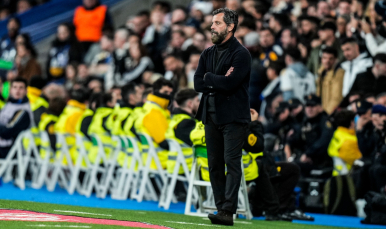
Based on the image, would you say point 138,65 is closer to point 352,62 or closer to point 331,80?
point 331,80

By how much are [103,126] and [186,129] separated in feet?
9.86

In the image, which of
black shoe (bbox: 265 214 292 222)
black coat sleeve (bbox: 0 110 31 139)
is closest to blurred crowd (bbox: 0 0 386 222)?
black coat sleeve (bbox: 0 110 31 139)

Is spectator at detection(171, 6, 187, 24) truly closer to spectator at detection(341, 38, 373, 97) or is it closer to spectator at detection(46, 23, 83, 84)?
spectator at detection(46, 23, 83, 84)

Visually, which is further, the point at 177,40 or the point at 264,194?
the point at 177,40

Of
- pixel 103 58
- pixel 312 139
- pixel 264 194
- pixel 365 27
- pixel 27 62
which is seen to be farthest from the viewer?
pixel 27 62

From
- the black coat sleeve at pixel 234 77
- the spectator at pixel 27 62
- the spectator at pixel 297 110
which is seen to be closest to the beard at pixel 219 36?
the black coat sleeve at pixel 234 77

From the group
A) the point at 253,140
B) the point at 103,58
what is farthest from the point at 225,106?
the point at 103,58

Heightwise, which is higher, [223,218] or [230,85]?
[230,85]

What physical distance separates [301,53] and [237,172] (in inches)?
263

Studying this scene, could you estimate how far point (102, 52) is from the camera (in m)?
18.9

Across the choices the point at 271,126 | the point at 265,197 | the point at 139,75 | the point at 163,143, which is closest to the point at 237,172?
the point at 265,197

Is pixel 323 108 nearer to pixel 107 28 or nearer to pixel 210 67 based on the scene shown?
pixel 210 67

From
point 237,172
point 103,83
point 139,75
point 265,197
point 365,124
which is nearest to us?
point 237,172

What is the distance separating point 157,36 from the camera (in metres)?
18.0
